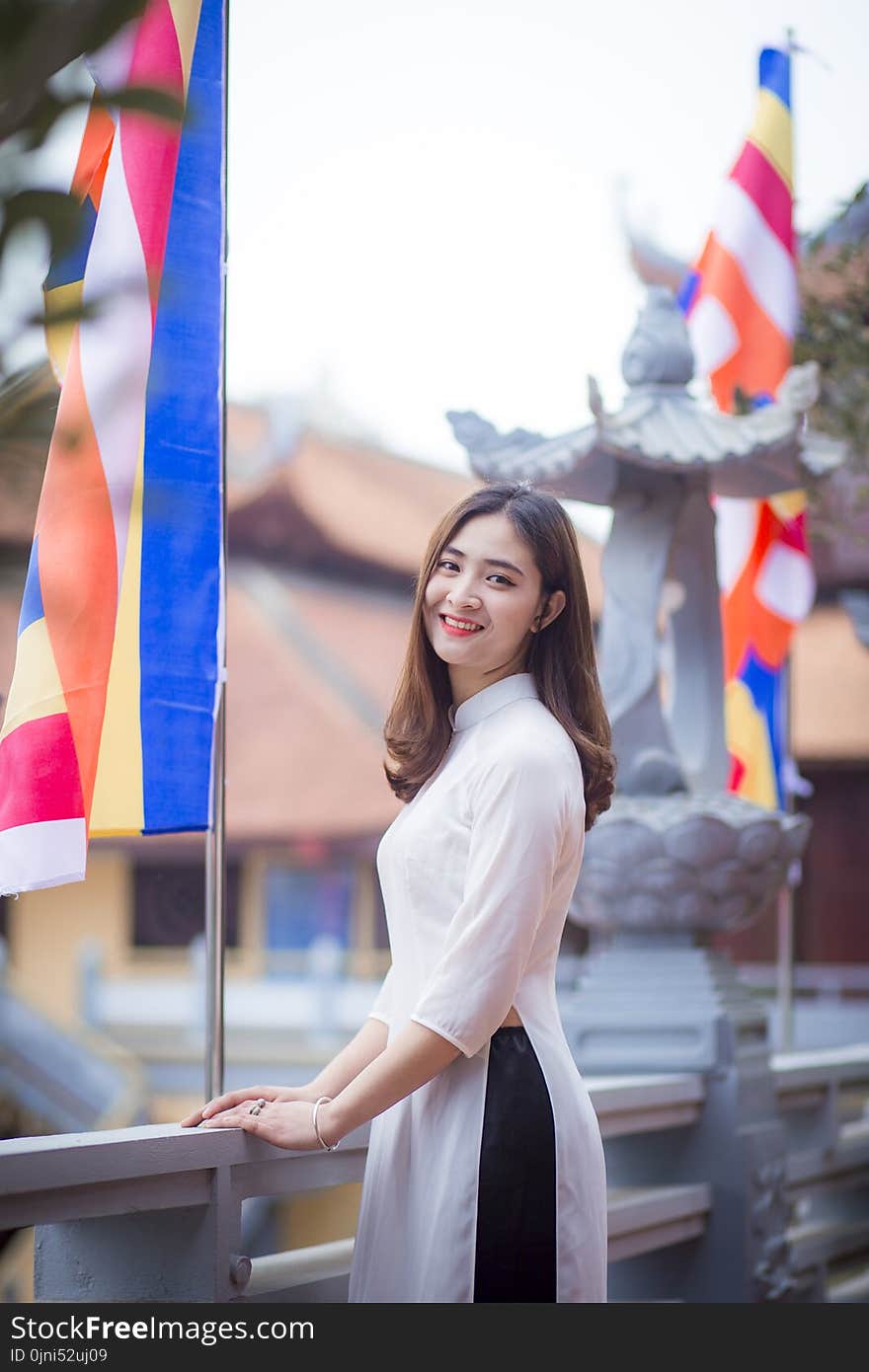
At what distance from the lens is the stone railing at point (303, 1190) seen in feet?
4.53

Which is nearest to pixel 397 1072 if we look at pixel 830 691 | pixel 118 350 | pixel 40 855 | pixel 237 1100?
pixel 237 1100

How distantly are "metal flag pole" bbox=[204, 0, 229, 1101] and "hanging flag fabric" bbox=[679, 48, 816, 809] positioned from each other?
1.80m

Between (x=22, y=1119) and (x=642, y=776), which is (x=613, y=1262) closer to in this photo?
(x=642, y=776)

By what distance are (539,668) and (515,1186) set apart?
0.45 meters

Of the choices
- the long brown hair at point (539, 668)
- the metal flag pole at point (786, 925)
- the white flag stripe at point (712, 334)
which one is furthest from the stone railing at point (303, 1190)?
the white flag stripe at point (712, 334)

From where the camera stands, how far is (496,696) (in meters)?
1.46

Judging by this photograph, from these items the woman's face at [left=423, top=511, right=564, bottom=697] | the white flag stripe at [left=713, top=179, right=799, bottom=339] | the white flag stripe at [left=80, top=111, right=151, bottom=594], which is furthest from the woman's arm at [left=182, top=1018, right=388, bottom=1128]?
the white flag stripe at [left=713, top=179, right=799, bottom=339]

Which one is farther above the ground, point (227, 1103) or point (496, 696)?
point (496, 696)

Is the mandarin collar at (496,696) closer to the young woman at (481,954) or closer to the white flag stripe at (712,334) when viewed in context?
the young woman at (481,954)

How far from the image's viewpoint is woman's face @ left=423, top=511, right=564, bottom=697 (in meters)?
1.43

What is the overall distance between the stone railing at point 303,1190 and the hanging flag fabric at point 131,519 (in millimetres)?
322

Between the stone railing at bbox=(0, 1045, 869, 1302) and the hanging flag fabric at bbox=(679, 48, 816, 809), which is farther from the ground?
the hanging flag fabric at bbox=(679, 48, 816, 809)

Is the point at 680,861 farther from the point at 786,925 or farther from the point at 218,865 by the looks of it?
the point at 786,925

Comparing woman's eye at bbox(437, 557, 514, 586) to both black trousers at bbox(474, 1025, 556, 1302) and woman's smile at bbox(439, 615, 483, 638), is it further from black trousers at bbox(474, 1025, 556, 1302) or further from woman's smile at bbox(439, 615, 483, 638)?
black trousers at bbox(474, 1025, 556, 1302)
